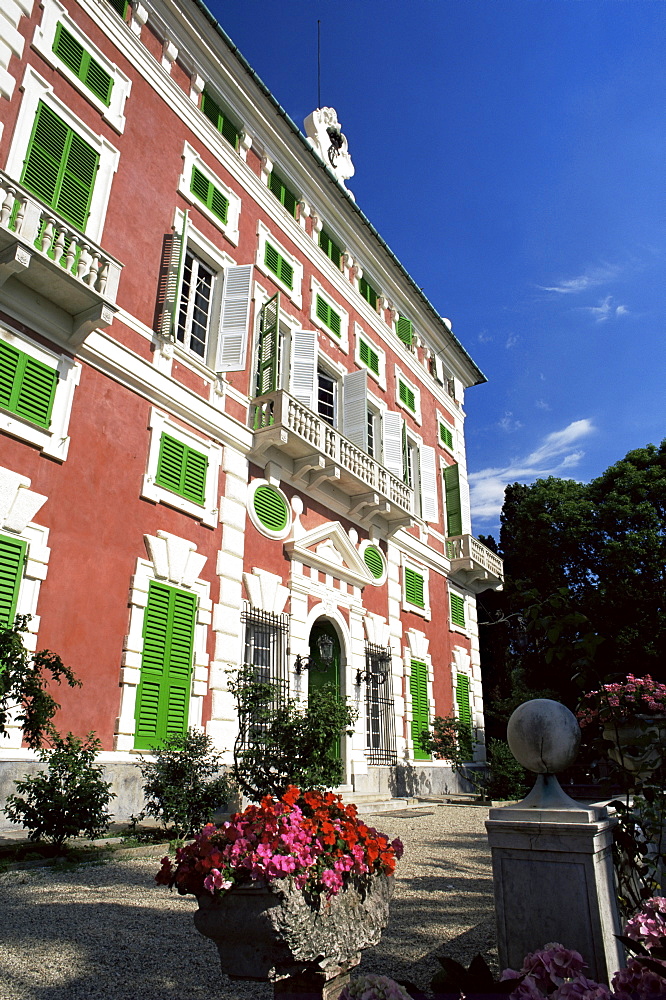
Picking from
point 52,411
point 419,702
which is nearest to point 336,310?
point 52,411

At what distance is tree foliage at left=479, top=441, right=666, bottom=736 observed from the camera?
20859mm

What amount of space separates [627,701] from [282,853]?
329 cm

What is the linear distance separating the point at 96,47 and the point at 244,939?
1296cm

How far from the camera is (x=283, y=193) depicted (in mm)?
15422

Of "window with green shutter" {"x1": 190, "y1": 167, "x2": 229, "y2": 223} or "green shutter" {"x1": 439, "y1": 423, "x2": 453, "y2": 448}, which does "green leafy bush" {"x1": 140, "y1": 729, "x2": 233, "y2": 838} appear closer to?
"window with green shutter" {"x1": 190, "y1": 167, "x2": 229, "y2": 223}

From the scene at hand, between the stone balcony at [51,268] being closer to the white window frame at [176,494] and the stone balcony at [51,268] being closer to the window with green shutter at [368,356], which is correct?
the white window frame at [176,494]

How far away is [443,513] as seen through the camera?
64.8 feet

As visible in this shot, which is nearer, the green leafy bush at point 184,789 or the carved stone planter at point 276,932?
the carved stone planter at point 276,932

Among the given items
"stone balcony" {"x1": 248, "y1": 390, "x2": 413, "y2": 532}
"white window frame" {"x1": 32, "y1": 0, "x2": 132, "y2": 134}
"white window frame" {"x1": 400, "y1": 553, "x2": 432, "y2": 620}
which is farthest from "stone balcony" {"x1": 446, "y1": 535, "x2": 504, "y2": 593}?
"white window frame" {"x1": 32, "y1": 0, "x2": 132, "y2": 134}

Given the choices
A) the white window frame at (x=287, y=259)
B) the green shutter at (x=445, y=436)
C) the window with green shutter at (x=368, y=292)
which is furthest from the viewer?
the green shutter at (x=445, y=436)

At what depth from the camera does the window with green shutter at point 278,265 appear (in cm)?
1418

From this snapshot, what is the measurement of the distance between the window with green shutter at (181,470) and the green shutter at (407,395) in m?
9.17

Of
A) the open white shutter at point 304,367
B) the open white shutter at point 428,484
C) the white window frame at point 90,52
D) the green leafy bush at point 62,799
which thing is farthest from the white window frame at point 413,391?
the green leafy bush at point 62,799

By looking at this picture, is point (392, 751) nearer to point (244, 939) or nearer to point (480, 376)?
point (244, 939)
